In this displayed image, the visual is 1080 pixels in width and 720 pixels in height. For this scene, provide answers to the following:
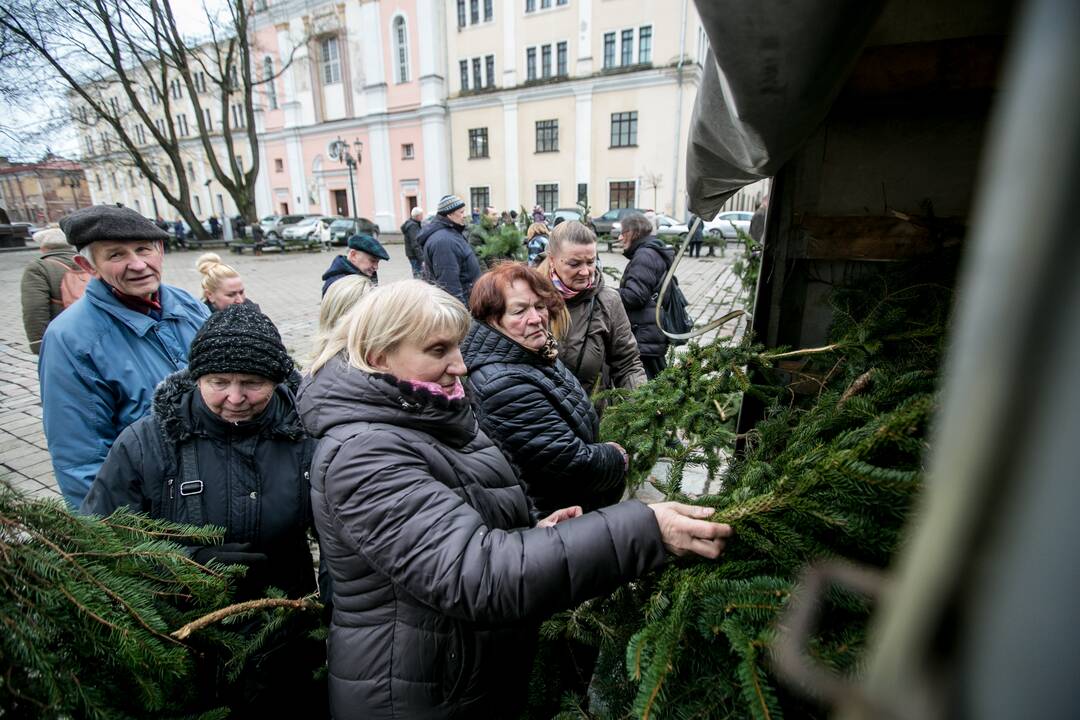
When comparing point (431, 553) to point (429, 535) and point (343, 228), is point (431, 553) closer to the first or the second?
point (429, 535)

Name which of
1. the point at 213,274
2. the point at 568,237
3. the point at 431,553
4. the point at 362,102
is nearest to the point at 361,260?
the point at 213,274

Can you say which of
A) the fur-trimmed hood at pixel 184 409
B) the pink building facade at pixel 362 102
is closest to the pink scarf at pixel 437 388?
the fur-trimmed hood at pixel 184 409

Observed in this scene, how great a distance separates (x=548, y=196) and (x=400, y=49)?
13024 mm

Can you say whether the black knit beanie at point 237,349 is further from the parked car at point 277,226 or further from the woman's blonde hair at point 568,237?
the parked car at point 277,226

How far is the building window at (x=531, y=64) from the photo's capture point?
30.6 metres

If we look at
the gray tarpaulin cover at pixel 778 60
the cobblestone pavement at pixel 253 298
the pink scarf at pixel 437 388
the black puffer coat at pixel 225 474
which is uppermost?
the gray tarpaulin cover at pixel 778 60

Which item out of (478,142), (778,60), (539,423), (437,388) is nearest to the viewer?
(778,60)

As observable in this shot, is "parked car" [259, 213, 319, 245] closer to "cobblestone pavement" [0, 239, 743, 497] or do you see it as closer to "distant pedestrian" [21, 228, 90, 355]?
"cobblestone pavement" [0, 239, 743, 497]

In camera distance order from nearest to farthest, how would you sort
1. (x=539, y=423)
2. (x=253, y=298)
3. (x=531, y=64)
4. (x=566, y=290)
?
(x=539, y=423) → (x=566, y=290) → (x=253, y=298) → (x=531, y=64)

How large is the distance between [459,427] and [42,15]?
1003 inches

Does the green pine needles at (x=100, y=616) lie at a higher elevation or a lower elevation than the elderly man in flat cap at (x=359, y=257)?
lower

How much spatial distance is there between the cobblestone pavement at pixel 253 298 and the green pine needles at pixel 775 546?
145cm

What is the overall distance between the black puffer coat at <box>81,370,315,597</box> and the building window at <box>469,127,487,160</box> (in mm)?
33077

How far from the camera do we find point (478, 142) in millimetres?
32688
